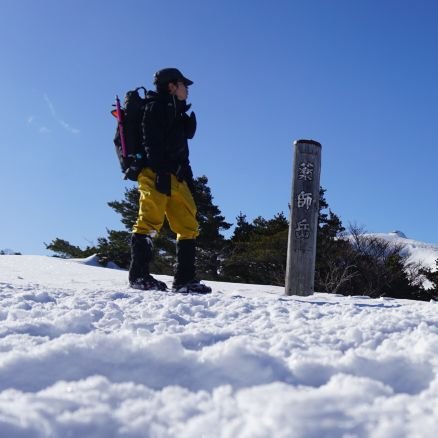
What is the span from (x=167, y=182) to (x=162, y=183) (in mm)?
42

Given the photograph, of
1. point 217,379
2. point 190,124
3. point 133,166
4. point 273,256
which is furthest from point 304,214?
point 273,256

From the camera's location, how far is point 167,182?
11.6 feet

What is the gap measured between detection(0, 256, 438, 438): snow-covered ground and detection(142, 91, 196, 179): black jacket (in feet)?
6.01

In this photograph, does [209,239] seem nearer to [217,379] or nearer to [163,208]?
[163,208]

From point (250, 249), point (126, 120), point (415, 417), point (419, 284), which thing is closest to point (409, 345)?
point (415, 417)

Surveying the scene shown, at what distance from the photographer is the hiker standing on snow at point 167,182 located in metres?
3.55

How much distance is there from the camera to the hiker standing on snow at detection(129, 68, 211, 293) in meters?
3.55

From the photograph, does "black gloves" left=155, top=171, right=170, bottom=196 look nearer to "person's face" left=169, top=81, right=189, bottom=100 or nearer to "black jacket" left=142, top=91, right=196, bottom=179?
"black jacket" left=142, top=91, right=196, bottom=179

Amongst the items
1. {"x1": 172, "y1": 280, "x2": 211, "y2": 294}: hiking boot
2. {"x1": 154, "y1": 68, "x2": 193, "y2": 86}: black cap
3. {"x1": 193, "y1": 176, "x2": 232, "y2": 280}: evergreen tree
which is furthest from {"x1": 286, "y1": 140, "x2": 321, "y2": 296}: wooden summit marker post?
{"x1": 193, "y1": 176, "x2": 232, "y2": 280}: evergreen tree

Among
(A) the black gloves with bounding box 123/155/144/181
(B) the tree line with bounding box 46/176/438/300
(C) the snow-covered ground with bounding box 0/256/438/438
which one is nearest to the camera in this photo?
(C) the snow-covered ground with bounding box 0/256/438/438

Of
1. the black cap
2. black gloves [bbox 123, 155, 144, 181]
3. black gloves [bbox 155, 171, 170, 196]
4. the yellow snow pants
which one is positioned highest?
the black cap

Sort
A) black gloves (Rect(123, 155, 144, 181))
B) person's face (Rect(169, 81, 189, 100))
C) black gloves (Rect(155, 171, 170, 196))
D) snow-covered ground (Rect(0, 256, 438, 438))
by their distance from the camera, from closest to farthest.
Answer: snow-covered ground (Rect(0, 256, 438, 438)), black gloves (Rect(155, 171, 170, 196)), black gloves (Rect(123, 155, 144, 181)), person's face (Rect(169, 81, 189, 100))

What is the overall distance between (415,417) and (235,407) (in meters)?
0.39

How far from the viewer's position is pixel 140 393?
3.76ft
